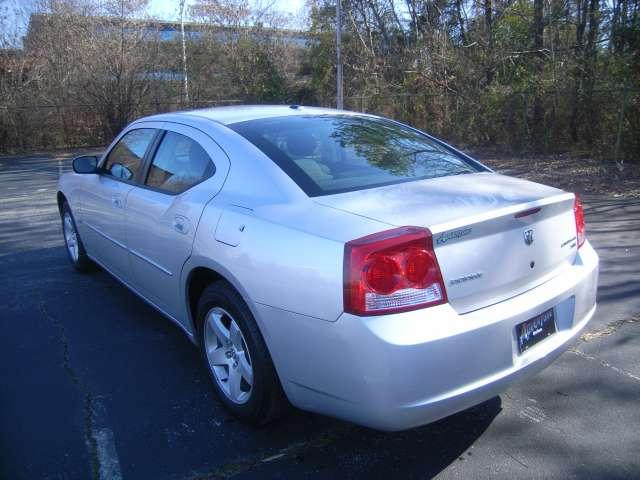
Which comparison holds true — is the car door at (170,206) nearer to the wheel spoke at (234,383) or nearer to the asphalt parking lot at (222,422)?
the asphalt parking lot at (222,422)

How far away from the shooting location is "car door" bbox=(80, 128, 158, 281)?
4383mm

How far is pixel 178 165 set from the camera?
3.84 meters

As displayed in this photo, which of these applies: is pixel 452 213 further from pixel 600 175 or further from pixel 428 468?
pixel 600 175

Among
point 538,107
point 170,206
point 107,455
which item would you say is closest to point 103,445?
point 107,455

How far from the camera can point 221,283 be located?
125 inches

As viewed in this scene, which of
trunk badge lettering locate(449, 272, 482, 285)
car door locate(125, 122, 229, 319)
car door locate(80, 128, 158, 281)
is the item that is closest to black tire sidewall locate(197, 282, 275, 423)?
car door locate(125, 122, 229, 319)

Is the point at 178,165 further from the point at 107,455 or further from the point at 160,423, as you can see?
the point at 107,455

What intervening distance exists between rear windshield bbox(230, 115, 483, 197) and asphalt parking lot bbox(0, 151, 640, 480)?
1.31 meters

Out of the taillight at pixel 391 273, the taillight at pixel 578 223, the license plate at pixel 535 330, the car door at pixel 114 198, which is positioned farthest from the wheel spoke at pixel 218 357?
the taillight at pixel 578 223

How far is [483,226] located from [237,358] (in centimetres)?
144

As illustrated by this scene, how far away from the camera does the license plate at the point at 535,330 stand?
2684 mm

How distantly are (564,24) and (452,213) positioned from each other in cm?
1330

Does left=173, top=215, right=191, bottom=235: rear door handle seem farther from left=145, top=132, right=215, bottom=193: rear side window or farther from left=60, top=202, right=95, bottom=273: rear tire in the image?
left=60, top=202, right=95, bottom=273: rear tire

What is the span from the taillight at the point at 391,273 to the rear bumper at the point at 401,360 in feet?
0.17
